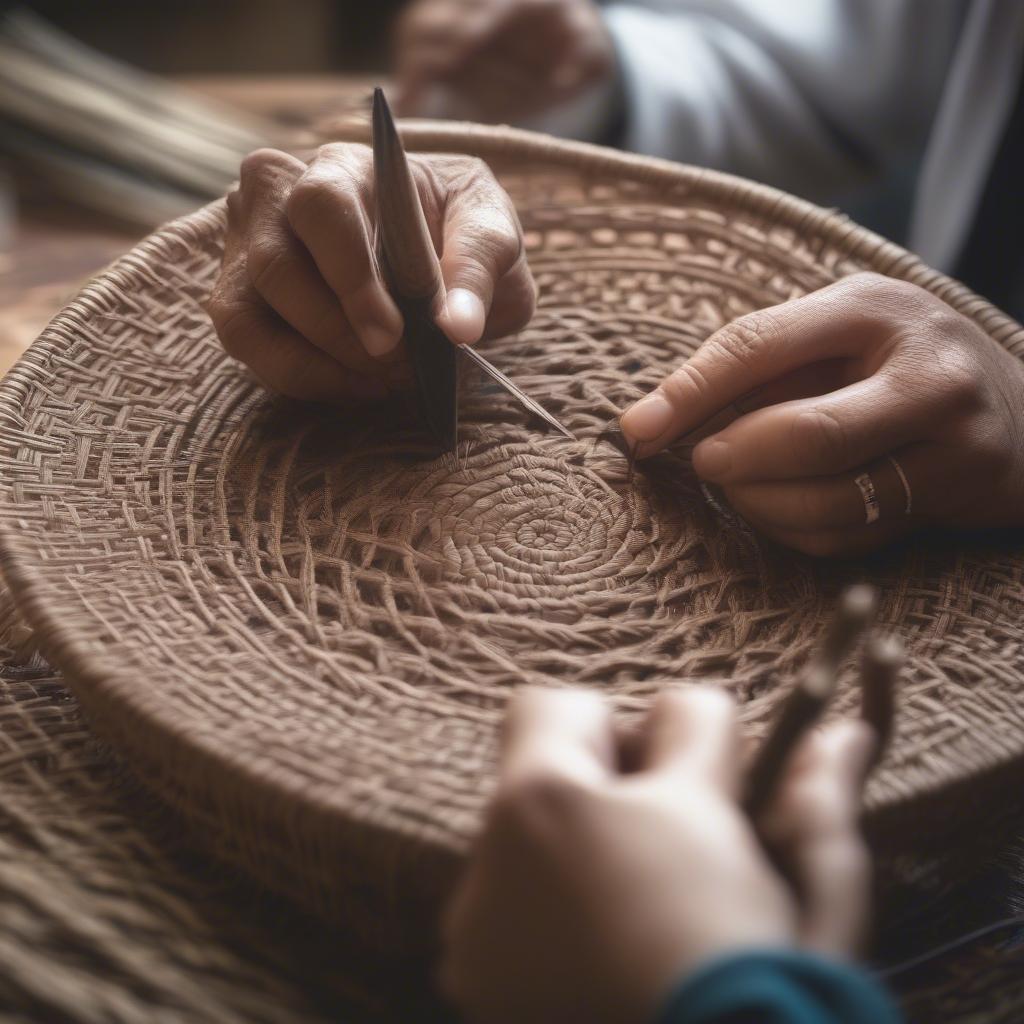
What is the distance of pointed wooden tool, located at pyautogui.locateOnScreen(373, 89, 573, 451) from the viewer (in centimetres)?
65

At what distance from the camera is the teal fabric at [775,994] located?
36cm

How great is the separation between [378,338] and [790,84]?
1104 mm

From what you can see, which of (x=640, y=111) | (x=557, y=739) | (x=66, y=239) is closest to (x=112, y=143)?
(x=66, y=239)

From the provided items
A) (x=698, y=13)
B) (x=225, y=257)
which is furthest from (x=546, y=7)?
(x=225, y=257)

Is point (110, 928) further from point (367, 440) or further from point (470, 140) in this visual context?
point (470, 140)

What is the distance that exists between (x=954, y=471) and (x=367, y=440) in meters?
0.38

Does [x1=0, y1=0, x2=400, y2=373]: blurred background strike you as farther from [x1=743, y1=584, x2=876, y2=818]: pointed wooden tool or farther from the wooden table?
[x1=743, y1=584, x2=876, y2=818]: pointed wooden tool

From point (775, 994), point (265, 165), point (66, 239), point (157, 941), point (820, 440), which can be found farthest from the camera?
point (66, 239)

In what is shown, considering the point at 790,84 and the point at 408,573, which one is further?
the point at 790,84

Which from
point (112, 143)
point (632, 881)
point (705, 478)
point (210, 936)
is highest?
point (112, 143)

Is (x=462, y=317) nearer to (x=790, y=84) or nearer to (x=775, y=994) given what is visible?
(x=775, y=994)

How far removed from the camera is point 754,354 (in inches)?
28.1

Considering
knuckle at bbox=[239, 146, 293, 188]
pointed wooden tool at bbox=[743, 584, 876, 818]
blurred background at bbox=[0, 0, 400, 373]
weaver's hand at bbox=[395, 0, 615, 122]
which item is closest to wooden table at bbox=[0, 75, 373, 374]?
blurred background at bbox=[0, 0, 400, 373]

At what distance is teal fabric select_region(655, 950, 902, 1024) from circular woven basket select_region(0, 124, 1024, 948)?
0.15m
